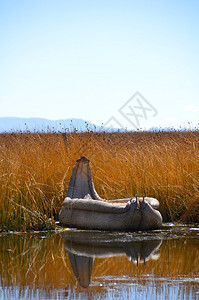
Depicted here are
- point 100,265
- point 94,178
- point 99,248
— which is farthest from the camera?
point 94,178

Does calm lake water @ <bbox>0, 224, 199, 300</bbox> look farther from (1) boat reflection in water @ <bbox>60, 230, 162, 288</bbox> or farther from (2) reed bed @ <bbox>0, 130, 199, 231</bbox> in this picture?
(2) reed bed @ <bbox>0, 130, 199, 231</bbox>

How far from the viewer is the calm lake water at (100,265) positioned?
161 inches

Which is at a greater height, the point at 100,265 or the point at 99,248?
the point at 99,248

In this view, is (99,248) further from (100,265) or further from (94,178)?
(94,178)

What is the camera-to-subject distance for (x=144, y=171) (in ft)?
28.5

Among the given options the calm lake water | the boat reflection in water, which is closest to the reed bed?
the calm lake water

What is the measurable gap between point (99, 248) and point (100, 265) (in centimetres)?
86

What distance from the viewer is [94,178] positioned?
348 inches

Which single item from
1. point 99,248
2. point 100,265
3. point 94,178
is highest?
point 94,178

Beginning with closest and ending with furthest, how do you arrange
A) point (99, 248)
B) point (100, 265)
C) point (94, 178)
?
1. point (100, 265)
2. point (99, 248)
3. point (94, 178)

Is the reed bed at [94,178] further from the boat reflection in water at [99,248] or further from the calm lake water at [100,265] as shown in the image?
the boat reflection in water at [99,248]

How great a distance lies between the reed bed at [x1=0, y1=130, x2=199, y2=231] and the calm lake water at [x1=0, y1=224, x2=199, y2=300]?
0.57 metres

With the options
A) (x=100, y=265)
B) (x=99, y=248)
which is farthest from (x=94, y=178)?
(x=100, y=265)

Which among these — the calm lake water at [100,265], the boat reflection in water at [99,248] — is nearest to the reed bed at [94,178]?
the calm lake water at [100,265]
